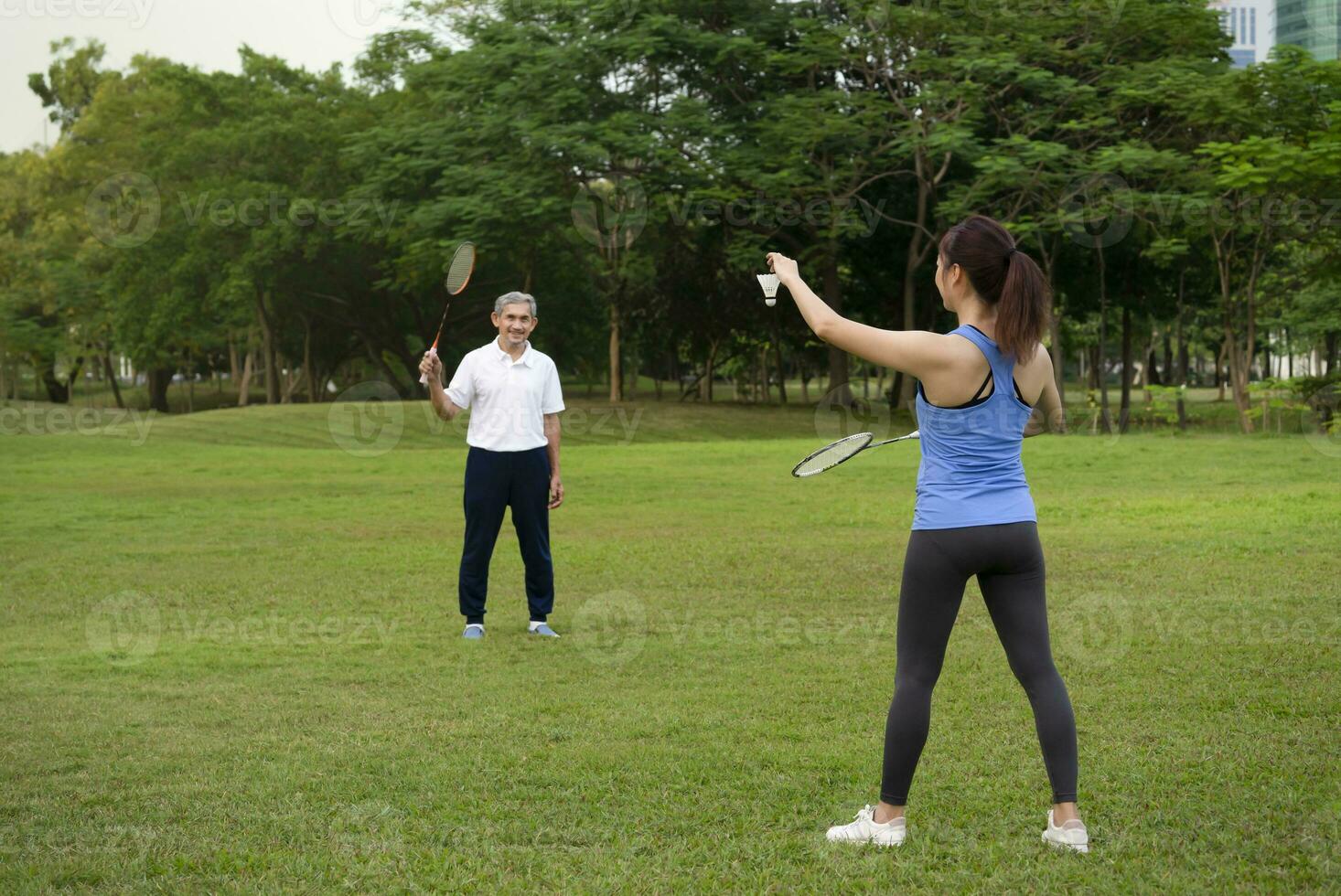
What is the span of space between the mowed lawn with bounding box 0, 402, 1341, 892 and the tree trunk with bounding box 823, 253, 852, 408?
68.8 feet

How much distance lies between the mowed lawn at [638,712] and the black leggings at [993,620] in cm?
36

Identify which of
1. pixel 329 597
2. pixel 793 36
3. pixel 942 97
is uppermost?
pixel 793 36

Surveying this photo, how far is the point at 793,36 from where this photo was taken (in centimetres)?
3528

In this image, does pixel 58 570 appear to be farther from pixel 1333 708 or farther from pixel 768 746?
pixel 1333 708

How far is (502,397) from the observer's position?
8.77 metres

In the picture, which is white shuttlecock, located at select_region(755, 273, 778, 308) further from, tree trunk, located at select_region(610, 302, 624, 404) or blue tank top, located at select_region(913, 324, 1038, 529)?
tree trunk, located at select_region(610, 302, 624, 404)

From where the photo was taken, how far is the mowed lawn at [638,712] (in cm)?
455

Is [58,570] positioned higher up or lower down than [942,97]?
lower down

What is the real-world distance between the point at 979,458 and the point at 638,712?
9.06 feet

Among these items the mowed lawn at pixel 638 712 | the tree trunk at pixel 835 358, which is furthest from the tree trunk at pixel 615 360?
the mowed lawn at pixel 638 712

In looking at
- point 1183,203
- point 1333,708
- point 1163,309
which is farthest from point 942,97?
point 1333,708

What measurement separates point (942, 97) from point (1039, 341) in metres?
27.7

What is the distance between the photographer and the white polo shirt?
8.77 metres

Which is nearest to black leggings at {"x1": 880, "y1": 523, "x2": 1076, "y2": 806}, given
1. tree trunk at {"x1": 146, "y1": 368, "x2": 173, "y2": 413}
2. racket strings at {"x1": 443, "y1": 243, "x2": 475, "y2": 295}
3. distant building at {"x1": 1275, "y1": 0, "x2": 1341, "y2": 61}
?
racket strings at {"x1": 443, "y1": 243, "x2": 475, "y2": 295}
